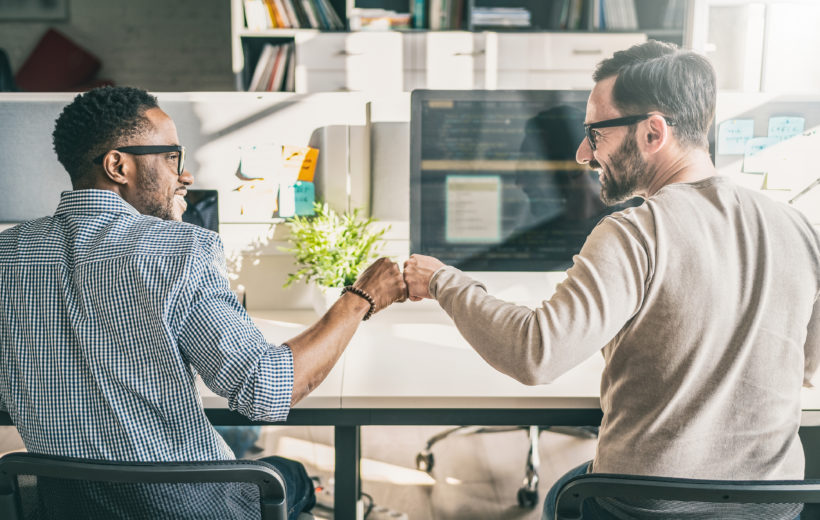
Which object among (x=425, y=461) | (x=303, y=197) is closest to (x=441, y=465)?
(x=425, y=461)

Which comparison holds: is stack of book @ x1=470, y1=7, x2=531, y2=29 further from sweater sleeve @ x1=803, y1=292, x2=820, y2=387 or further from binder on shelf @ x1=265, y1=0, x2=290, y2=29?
sweater sleeve @ x1=803, y1=292, x2=820, y2=387

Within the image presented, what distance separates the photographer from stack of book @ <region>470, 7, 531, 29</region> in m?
3.86

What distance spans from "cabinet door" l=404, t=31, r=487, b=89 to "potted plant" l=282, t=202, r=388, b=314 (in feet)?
7.80

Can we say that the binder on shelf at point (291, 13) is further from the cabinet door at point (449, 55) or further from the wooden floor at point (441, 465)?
the wooden floor at point (441, 465)

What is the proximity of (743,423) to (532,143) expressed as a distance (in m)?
0.76

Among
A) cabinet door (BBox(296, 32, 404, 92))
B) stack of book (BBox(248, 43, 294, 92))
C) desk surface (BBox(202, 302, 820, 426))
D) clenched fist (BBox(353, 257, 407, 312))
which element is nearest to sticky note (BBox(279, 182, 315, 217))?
desk surface (BBox(202, 302, 820, 426))

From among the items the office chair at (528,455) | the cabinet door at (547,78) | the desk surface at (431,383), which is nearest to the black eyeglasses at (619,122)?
the desk surface at (431,383)

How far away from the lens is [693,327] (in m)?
0.87

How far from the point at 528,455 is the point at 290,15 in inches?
111

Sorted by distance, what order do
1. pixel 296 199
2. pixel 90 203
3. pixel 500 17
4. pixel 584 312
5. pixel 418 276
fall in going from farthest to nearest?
1. pixel 500 17
2. pixel 296 199
3. pixel 418 276
4. pixel 90 203
5. pixel 584 312

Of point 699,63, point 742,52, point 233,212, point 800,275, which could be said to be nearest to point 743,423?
point 800,275

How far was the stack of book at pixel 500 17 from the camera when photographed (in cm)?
386

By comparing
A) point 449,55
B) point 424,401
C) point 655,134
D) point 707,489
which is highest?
point 449,55

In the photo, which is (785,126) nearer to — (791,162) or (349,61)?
(791,162)
